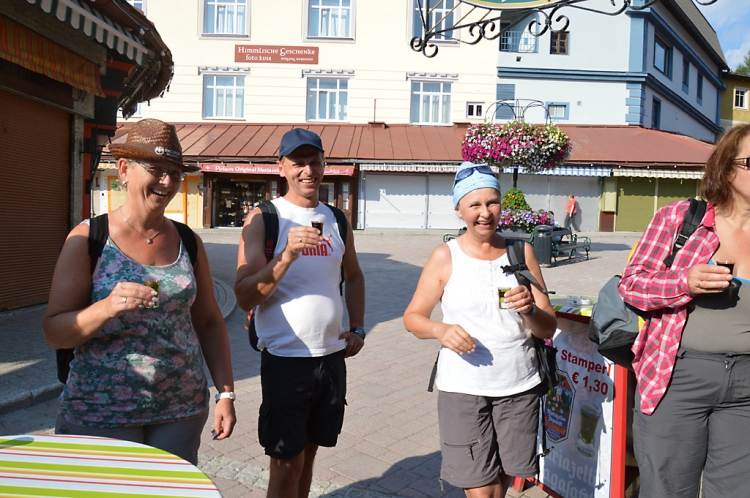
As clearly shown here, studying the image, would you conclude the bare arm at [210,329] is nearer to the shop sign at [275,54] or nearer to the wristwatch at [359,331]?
the wristwatch at [359,331]

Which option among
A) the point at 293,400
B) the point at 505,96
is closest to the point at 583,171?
the point at 505,96

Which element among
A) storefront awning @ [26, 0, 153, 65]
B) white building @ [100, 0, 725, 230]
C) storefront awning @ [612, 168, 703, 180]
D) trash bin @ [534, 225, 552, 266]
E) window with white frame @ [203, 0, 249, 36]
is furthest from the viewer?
window with white frame @ [203, 0, 249, 36]

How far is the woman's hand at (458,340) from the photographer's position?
2.44 m

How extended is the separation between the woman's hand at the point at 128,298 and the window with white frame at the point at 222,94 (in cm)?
2611

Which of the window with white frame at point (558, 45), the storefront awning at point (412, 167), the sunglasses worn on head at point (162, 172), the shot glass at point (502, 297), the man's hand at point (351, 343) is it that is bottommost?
the man's hand at point (351, 343)

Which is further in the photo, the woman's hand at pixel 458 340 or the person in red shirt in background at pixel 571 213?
the person in red shirt in background at pixel 571 213

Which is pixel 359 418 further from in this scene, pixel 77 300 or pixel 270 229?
pixel 77 300

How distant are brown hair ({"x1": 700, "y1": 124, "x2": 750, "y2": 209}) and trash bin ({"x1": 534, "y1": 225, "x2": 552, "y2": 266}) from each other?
11.8 m

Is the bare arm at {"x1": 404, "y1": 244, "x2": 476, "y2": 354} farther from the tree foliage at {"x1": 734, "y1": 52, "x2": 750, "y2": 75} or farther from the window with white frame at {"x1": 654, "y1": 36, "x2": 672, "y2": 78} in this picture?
the tree foliage at {"x1": 734, "y1": 52, "x2": 750, "y2": 75}

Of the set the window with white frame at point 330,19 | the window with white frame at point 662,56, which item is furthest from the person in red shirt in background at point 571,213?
the window with white frame at point 330,19

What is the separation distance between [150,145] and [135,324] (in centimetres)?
64

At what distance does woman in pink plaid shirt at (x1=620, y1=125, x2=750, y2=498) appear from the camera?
2.25m

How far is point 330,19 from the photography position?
26375 millimetres

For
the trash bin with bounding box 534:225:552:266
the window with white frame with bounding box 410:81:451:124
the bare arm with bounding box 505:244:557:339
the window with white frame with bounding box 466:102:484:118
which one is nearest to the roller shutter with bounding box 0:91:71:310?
the bare arm with bounding box 505:244:557:339
